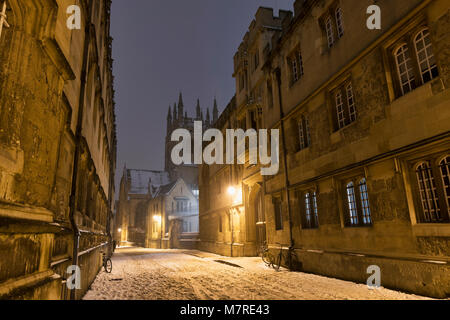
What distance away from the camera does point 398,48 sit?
8062 mm

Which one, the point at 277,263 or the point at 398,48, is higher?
the point at 398,48

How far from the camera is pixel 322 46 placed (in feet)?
38.0

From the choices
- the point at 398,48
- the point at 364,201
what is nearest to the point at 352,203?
the point at 364,201

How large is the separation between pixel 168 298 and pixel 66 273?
2797mm

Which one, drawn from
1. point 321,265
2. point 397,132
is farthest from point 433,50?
point 321,265

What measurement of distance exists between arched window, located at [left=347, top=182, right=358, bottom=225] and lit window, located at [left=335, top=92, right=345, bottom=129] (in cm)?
230

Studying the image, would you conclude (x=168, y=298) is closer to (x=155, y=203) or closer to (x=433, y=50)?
(x=433, y=50)

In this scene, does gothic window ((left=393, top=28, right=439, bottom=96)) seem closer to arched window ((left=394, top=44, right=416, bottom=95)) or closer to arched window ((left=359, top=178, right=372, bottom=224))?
arched window ((left=394, top=44, right=416, bottom=95))

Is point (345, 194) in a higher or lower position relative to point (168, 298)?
higher

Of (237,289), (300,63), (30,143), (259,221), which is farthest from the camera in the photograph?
(259,221)

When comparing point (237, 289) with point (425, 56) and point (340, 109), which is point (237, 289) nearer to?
point (340, 109)

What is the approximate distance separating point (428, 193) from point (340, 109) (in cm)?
461

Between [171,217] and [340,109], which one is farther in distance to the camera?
[171,217]
